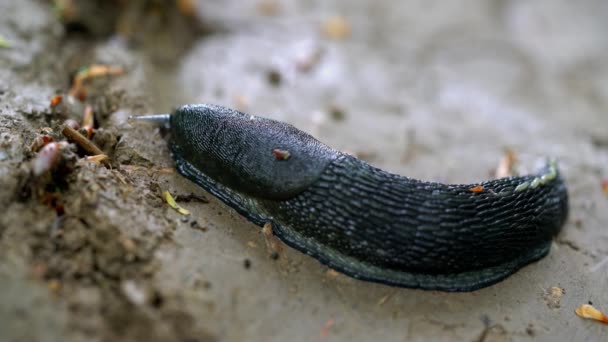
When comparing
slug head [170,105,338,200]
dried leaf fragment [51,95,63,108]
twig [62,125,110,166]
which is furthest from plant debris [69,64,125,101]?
slug head [170,105,338,200]

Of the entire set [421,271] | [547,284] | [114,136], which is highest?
[114,136]

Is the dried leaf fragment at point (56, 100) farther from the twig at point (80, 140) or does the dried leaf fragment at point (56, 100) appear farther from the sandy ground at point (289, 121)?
the twig at point (80, 140)

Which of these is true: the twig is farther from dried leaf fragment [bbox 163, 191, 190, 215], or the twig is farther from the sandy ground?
dried leaf fragment [bbox 163, 191, 190, 215]

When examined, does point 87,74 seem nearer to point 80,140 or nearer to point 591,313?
point 80,140

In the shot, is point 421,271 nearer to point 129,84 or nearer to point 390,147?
point 390,147

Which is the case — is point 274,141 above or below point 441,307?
above

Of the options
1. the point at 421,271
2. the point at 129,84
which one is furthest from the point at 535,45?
the point at 129,84

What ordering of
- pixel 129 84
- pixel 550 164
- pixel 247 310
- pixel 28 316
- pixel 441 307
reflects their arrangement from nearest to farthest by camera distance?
pixel 28 316 → pixel 247 310 → pixel 441 307 → pixel 550 164 → pixel 129 84
